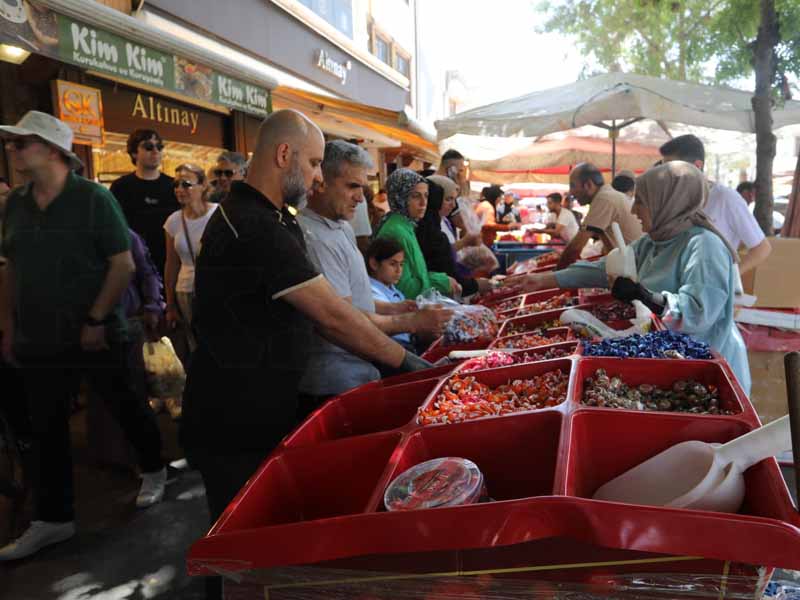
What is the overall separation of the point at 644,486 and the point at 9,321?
9.63 ft

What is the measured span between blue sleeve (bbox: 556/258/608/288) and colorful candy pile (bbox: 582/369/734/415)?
73.5 inches

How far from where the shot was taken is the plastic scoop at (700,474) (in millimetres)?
1211

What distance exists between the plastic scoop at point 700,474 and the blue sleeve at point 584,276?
2395 millimetres

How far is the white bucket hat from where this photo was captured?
268 cm

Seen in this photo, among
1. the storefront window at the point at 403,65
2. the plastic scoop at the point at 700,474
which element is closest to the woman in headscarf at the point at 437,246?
the plastic scoop at the point at 700,474

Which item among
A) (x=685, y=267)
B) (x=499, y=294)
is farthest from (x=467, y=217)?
(x=685, y=267)

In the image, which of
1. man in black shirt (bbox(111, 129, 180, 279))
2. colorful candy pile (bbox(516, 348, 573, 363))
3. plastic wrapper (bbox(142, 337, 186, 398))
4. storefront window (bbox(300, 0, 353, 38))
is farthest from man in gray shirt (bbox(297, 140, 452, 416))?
storefront window (bbox(300, 0, 353, 38))

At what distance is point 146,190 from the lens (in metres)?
4.75

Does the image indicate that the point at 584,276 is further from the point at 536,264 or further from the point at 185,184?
the point at 185,184

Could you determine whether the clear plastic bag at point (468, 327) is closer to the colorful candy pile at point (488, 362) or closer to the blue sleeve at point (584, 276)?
the colorful candy pile at point (488, 362)

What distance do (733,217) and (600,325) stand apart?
6.35 feet

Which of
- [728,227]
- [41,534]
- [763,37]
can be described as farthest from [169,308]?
[763,37]

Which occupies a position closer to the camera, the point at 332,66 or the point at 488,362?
the point at 488,362

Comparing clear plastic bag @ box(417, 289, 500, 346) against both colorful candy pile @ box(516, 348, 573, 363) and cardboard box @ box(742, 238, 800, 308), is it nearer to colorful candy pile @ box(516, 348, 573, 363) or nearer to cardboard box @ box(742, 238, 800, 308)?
colorful candy pile @ box(516, 348, 573, 363)
